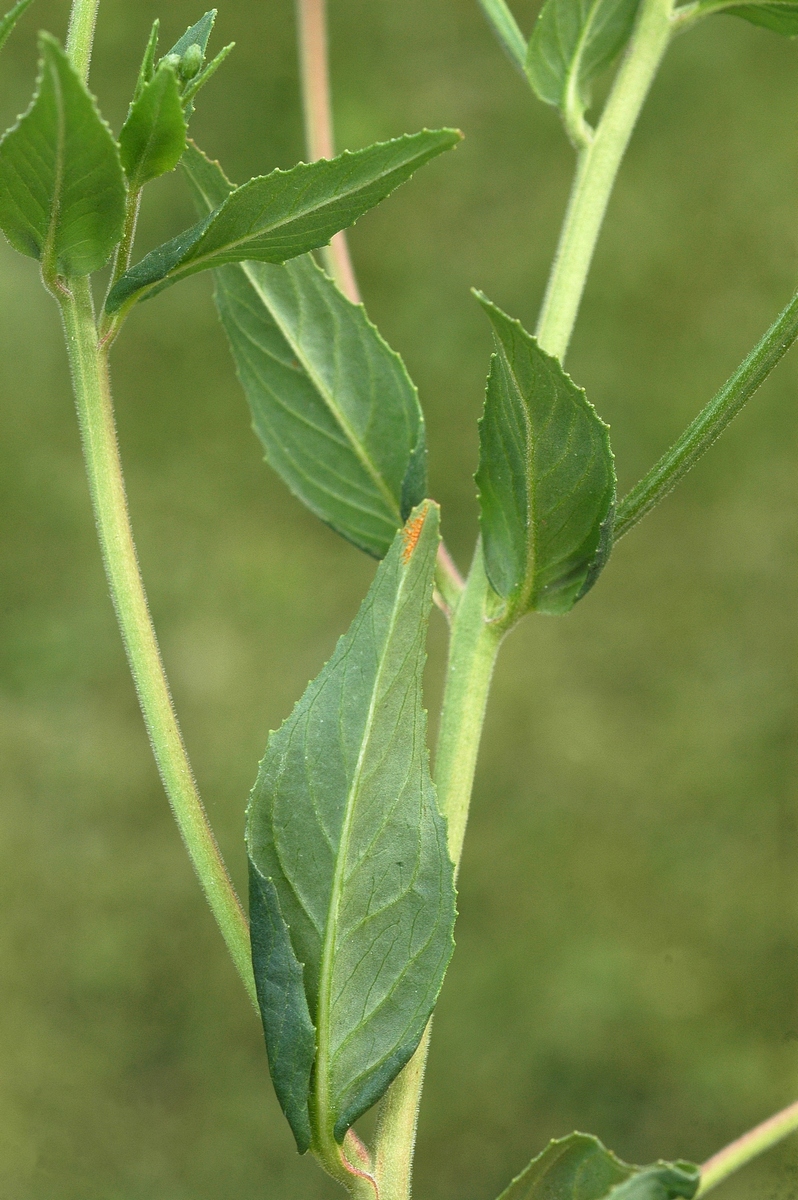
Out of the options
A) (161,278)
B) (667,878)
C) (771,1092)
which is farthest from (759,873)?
(161,278)

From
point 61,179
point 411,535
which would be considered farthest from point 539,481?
point 61,179

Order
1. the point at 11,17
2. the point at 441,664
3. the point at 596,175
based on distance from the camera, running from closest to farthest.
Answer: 1. the point at 11,17
2. the point at 596,175
3. the point at 441,664

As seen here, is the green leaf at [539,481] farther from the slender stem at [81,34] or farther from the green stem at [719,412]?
A: the slender stem at [81,34]

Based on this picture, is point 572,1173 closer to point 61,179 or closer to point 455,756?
point 455,756

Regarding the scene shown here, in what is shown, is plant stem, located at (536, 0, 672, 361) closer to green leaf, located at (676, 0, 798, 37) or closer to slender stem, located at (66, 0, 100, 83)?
green leaf, located at (676, 0, 798, 37)

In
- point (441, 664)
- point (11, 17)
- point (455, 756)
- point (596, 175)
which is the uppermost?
point (11, 17)

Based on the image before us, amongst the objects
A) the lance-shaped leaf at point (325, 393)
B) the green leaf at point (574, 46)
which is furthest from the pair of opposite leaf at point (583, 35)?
the lance-shaped leaf at point (325, 393)

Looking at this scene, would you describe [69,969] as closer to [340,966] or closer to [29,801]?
[29,801]
